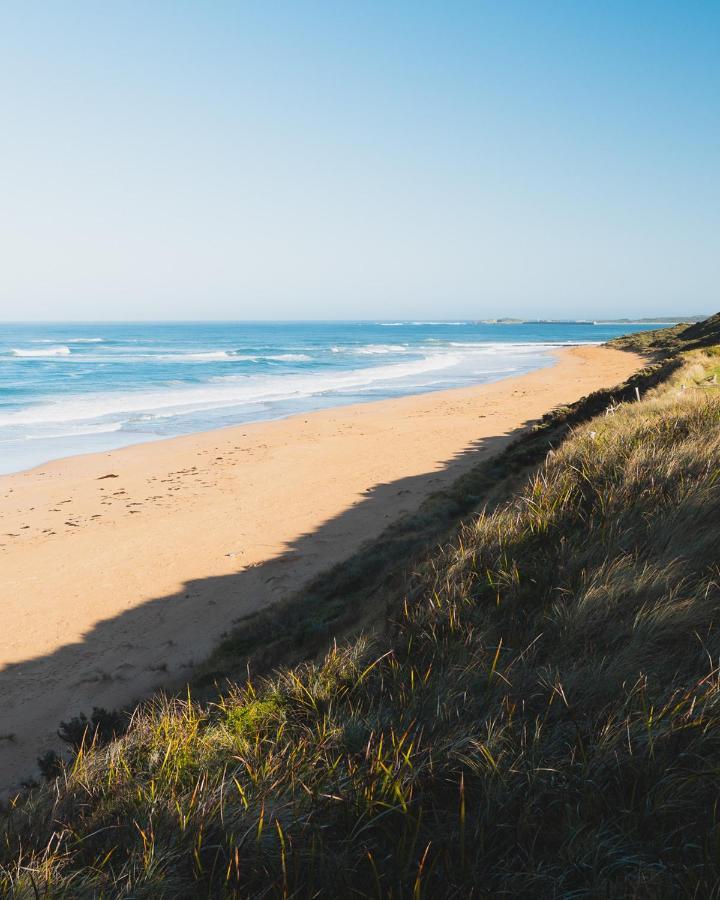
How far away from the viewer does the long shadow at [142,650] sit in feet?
19.9

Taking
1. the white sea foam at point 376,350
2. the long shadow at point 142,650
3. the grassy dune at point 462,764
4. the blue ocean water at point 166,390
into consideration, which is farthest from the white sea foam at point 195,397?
the white sea foam at point 376,350

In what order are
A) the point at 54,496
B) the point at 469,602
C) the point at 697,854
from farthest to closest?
1. the point at 54,496
2. the point at 469,602
3. the point at 697,854

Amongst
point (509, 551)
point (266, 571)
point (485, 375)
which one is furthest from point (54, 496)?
point (485, 375)

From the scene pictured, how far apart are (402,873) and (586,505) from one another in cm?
353

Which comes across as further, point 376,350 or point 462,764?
point 376,350

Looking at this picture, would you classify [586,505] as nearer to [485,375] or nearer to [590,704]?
[590,704]

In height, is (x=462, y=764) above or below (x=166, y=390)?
below

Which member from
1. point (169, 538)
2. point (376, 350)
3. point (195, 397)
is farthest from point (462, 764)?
point (376, 350)

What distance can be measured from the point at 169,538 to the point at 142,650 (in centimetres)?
415

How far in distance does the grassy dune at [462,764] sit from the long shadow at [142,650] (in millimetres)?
2507

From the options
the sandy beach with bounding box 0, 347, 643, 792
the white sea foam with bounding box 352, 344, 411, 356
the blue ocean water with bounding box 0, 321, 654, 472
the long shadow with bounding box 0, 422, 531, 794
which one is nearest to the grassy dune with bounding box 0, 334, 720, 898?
the long shadow with bounding box 0, 422, 531, 794

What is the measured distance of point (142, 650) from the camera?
7363 millimetres

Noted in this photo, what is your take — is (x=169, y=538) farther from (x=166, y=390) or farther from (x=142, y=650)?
(x=166, y=390)

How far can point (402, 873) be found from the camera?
207cm
